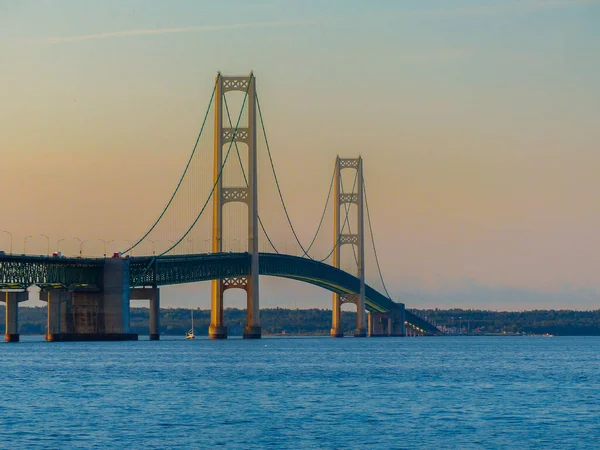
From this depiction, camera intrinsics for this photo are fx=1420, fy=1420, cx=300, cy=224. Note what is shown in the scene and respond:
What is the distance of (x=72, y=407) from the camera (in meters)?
42.0

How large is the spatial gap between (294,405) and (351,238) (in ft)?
325

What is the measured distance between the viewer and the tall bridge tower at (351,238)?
138 m

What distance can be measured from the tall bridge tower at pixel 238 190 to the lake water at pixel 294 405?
36030mm

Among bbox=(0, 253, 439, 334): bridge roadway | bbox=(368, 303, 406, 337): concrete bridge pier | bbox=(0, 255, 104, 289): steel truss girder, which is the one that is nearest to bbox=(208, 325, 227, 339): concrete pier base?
bbox=(0, 253, 439, 334): bridge roadway

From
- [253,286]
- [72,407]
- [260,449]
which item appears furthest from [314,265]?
[260,449]

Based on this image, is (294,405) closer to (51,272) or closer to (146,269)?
(51,272)

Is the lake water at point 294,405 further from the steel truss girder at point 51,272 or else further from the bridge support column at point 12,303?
the bridge support column at point 12,303

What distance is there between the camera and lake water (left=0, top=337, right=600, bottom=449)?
34.5 metres

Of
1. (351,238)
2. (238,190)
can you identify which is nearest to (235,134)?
(238,190)

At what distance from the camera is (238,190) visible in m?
106

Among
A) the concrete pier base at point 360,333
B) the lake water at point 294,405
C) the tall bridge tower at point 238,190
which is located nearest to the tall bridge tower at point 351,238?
the concrete pier base at point 360,333

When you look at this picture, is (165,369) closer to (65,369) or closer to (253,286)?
(65,369)

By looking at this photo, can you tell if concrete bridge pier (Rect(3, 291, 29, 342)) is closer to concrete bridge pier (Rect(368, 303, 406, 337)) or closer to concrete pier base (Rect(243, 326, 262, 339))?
concrete pier base (Rect(243, 326, 262, 339))

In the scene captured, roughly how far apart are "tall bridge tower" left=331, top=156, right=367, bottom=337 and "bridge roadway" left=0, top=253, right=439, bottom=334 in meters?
17.9
